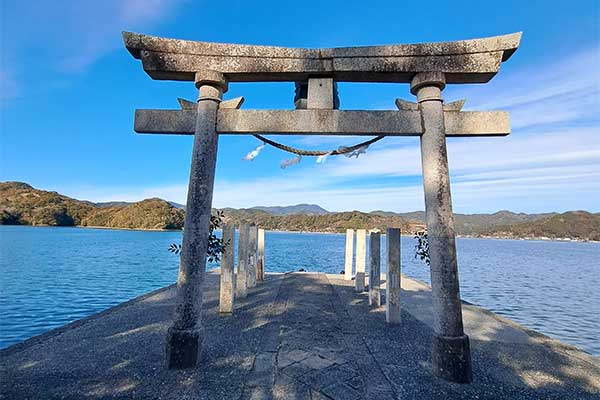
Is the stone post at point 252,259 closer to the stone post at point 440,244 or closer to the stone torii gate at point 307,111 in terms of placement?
the stone torii gate at point 307,111

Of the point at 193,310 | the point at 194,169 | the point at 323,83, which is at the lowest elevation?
the point at 193,310

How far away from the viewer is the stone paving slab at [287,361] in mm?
3738

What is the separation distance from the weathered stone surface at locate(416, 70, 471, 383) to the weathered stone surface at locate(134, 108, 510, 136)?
25 centimetres

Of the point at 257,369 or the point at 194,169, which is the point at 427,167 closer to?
the point at 194,169

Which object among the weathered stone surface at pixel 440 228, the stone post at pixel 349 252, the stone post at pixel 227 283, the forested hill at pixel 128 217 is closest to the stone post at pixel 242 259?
the stone post at pixel 227 283

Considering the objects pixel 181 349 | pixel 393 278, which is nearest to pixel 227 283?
pixel 181 349

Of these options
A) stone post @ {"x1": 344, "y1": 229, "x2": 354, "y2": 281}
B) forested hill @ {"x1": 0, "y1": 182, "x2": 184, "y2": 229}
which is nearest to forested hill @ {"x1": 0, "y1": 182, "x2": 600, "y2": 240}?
forested hill @ {"x1": 0, "y1": 182, "x2": 184, "y2": 229}

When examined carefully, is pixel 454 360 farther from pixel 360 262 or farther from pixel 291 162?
pixel 360 262

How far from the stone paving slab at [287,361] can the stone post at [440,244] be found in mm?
354

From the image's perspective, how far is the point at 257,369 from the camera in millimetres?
4344

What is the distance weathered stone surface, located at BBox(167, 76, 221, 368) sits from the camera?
4289 millimetres

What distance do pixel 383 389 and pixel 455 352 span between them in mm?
1172

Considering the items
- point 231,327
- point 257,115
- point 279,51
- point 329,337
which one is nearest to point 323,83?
point 279,51

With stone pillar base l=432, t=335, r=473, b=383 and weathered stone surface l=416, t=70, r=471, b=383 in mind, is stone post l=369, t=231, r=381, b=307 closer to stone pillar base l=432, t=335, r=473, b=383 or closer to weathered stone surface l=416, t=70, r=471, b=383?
weathered stone surface l=416, t=70, r=471, b=383
